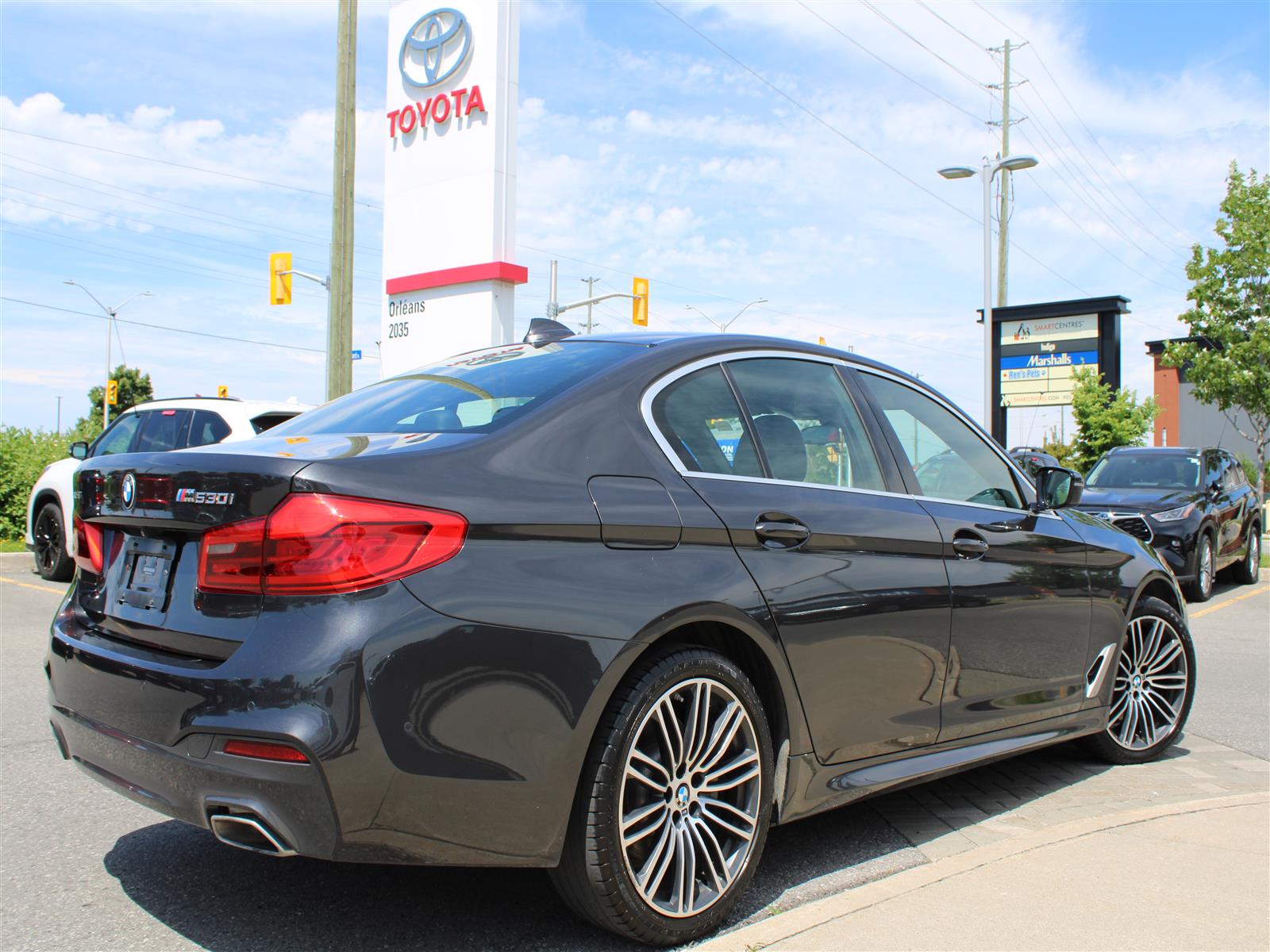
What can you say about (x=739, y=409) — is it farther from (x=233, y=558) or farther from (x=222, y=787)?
(x=222, y=787)

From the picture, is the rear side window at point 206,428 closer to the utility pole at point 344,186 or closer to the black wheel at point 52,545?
the black wheel at point 52,545

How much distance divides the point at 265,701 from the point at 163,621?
Result: 1.57 feet

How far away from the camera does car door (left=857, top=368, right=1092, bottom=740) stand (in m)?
3.98

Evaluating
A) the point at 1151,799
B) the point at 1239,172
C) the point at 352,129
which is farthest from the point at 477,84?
the point at 1151,799

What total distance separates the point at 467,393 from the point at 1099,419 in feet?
87.9

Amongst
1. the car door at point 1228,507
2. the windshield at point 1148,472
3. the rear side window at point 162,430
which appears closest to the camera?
the rear side window at point 162,430

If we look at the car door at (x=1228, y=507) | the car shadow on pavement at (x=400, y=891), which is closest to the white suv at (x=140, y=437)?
the car shadow on pavement at (x=400, y=891)

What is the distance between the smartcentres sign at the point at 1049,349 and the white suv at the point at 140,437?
735 inches

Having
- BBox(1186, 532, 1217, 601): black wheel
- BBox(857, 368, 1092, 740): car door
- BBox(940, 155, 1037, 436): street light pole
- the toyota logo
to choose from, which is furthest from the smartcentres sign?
BBox(857, 368, 1092, 740): car door

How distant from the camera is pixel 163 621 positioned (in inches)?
109

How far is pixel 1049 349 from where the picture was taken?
81.2ft

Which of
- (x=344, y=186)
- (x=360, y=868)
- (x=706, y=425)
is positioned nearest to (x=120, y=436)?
(x=344, y=186)

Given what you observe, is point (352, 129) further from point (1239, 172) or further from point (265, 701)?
point (1239, 172)

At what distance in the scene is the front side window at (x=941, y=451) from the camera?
13.6 ft
